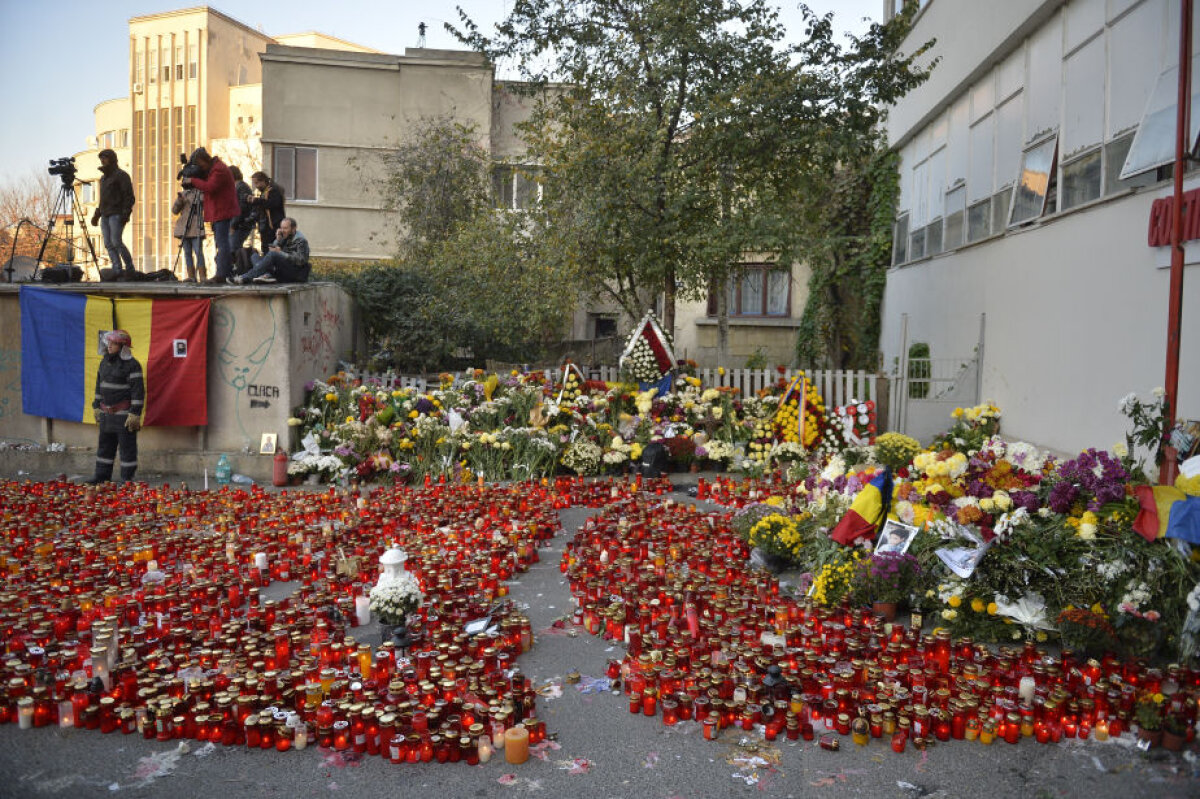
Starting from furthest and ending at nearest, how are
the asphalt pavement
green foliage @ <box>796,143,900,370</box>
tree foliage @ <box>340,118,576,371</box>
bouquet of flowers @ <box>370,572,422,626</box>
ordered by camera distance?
green foliage @ <box>796,143,900,370</box> < tree foliage @ <box>340,118,576,371</box> < bouquet of flowers @ <box>370,572,422,626</box> < the asphalt pavement

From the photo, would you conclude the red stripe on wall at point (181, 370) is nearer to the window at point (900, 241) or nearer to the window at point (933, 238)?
the window at point (933, 238)

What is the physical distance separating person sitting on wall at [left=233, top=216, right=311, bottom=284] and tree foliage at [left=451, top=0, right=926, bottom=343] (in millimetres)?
4211

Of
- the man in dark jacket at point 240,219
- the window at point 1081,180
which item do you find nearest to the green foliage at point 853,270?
the window at point 1081,180

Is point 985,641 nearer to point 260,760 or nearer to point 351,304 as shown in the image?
point 260,760

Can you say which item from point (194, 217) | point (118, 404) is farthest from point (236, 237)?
point (118, 404)

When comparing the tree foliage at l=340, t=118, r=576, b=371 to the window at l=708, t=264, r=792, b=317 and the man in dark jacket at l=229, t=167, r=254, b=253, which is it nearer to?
the man in dark jacket at l=229, t=167, r=254, b=253

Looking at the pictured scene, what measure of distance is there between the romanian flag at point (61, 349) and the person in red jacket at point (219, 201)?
5.79 feet

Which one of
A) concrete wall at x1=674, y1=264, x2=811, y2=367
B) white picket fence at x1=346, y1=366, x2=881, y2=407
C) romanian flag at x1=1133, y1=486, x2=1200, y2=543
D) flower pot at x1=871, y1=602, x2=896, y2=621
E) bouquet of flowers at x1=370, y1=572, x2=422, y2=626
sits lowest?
flower pot at x1=871, y1=602, x2=896, y2=621

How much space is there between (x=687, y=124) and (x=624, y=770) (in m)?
12.9

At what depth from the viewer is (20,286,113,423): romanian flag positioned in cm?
1268

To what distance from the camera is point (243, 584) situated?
22.6 feet

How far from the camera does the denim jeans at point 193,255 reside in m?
14.1

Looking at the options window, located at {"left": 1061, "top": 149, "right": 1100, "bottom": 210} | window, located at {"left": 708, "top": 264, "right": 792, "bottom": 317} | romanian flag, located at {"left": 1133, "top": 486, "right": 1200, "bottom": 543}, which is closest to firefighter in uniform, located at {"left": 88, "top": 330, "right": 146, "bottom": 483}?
romanian flag, located at {"left": 1133, "top": 486, "right": 1200, "bottom": 543}

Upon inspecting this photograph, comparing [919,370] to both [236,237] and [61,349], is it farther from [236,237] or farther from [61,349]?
[61,349]
